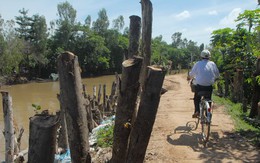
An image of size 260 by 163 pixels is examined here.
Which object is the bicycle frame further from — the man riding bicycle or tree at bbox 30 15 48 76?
tree at bbox 30 15 48 76

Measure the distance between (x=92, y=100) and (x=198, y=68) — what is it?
19.7ft

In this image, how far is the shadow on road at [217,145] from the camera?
5.79 metres

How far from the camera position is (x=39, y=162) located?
7.86ft

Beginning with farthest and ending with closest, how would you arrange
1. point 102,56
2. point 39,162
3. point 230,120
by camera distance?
point 102,56 → point 230,120 → point 39,162

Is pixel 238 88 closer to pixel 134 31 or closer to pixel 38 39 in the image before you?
pixel 134 31

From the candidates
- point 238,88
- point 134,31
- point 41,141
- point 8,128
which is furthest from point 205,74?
point 238,88

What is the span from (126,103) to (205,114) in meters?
4.12

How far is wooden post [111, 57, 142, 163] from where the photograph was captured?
8.93ft

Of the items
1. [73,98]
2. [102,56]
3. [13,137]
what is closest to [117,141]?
[73,98]

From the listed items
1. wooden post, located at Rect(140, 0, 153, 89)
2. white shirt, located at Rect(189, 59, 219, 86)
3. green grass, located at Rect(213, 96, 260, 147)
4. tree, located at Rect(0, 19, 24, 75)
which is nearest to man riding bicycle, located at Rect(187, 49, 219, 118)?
white shirt, located at Rect(189, 59, 219, 86)

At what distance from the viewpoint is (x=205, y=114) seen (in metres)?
6.52

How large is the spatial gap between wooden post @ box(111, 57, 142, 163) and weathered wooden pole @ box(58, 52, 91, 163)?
0.31m

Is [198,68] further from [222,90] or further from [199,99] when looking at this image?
[222,90]

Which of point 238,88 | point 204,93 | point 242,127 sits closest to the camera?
point 204,93
